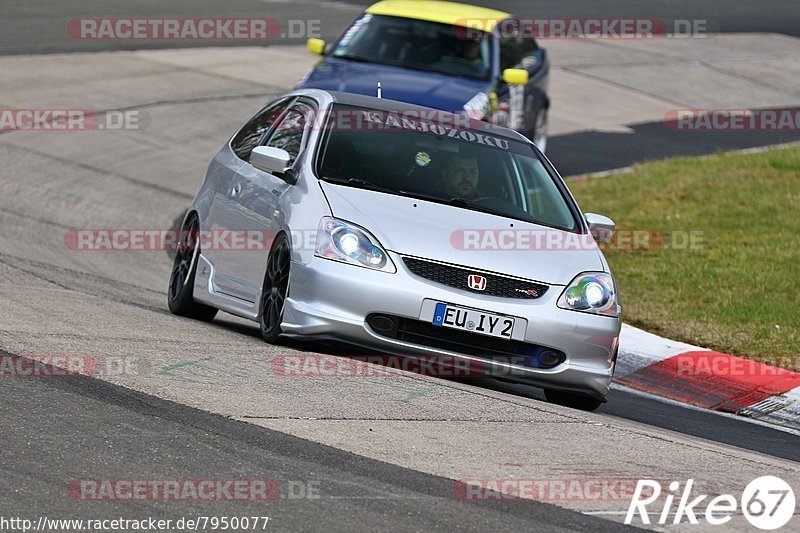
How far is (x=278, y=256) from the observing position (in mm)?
8594

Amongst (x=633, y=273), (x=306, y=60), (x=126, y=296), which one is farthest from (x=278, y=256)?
(x=306, y=60)

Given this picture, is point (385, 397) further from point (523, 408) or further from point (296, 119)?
point (296, 119)

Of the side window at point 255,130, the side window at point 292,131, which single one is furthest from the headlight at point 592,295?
the side window at point 255,130

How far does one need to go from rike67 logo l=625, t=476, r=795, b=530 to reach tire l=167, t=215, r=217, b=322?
4461 millimetres

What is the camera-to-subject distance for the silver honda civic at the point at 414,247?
806cm

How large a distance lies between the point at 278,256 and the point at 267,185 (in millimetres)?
700

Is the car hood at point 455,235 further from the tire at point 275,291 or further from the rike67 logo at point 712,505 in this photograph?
the rike67 logo at point 712,505

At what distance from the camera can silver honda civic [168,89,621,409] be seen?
26.5ft

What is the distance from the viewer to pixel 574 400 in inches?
345

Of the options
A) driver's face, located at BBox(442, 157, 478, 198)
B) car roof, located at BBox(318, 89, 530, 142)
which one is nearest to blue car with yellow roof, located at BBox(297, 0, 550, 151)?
car roof, located at BBox(318, 89, 530, 142)

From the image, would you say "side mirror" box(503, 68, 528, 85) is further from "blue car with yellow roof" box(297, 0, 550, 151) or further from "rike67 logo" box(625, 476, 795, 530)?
"rike67 logo" box(625, 476, 795, 530)

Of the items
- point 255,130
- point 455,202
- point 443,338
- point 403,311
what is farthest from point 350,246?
point 255,130

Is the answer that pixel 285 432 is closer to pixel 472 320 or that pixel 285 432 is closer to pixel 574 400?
pixel 472 320

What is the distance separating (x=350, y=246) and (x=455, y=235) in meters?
0.59
